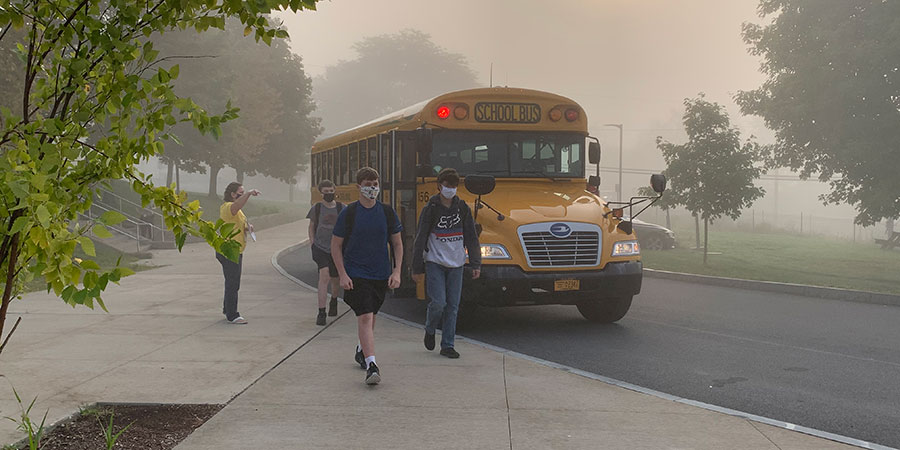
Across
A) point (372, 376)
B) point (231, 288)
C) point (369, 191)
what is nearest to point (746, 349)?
point (372, 376)

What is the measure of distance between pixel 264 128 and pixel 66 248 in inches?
1481

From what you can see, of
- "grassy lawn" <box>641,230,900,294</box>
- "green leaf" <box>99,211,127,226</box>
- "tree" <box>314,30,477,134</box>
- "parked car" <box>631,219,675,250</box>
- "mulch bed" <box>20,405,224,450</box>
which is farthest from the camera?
"tree" <box>314,30,477,134</box>

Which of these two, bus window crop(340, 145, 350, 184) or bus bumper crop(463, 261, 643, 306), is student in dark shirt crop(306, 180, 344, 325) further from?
bus window crop(340, 145, 350, 184)

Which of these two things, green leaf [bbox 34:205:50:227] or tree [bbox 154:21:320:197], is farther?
tree [bbox 154:21:320:197]

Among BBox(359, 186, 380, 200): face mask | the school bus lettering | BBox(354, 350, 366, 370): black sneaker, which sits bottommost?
BBox(354, 350, 366, 370): black sneaker

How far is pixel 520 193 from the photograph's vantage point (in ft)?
33.2

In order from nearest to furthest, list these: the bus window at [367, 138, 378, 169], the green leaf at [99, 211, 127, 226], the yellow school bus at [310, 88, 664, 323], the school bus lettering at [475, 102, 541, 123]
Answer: the green leaf at [99, 211, 127, 226] → the yellow school bus at [310, 88, 664, 323] → the school bus lettering at [475, 102, 541, 123] → the bus window at [367, 138, 378, 169]

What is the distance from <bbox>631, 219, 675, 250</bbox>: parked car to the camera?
27047 mm

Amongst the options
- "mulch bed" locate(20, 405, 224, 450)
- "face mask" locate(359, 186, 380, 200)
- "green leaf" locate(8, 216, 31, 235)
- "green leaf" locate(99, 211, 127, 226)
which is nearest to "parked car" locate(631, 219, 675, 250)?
"face mask" locate(359, 186, 380, 200)

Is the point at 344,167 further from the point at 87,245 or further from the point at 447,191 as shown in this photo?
the point at 87,245

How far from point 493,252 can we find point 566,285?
3.02ft

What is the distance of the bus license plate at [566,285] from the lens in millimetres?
9016

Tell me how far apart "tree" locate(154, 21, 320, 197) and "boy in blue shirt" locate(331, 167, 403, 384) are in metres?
20.8

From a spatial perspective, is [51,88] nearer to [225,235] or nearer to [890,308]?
[225,235]
